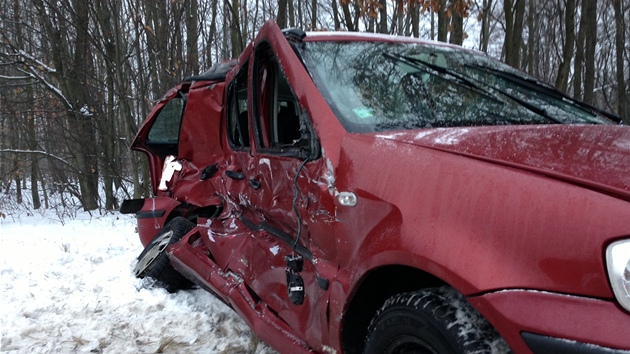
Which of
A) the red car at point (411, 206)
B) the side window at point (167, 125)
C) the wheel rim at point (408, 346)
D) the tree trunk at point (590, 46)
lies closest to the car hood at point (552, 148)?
the red car at point (411, 206)

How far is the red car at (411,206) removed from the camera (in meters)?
1.33

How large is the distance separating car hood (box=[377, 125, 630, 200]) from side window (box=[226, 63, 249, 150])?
1.67 metres

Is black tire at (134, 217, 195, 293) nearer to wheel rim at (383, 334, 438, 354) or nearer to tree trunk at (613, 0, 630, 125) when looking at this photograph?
wheel rim at (383, 334, 438, 354)

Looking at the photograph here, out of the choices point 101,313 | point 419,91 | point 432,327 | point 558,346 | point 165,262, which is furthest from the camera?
point 165,262

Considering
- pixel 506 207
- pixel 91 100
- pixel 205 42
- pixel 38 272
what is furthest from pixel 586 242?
pixel 205 42

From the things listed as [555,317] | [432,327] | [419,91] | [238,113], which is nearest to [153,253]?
[238,113]

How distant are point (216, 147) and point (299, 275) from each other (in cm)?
196

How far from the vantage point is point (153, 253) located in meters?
4.56

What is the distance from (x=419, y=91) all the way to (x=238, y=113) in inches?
62.7

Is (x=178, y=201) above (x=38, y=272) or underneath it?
above

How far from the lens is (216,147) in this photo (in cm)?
414

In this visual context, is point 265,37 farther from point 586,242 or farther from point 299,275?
point 586,242

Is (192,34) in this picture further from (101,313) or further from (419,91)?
(419,91)

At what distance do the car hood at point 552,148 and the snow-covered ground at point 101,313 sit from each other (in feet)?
6.41
